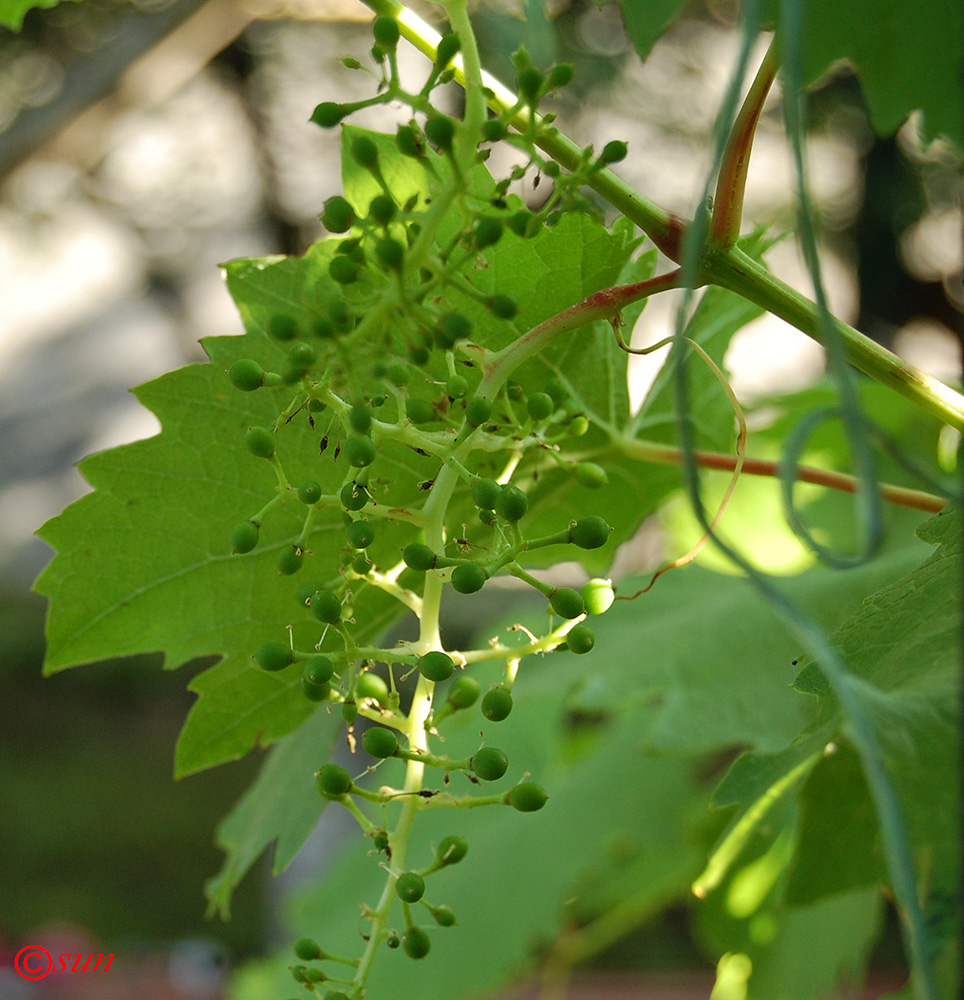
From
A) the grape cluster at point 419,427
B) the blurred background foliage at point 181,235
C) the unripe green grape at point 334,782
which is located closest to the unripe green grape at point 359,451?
the grape cluster at point 419,427

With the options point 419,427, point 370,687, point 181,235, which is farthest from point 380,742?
point 181,235

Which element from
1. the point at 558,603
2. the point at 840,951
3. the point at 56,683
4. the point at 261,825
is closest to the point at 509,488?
the point at 558,603

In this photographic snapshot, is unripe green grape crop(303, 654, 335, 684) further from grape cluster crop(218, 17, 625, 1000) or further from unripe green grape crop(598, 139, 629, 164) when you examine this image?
unripe green grape crop(598, 139, 629, 164)

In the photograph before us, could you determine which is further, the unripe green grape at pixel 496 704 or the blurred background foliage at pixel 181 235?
the blurred background foliage at pixel 181 235

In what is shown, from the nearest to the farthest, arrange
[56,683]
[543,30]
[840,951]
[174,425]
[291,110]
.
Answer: [543,30]
[174,425]
[840,951]
[291,110]
[56,683]

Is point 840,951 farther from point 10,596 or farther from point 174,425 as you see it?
point 10,596

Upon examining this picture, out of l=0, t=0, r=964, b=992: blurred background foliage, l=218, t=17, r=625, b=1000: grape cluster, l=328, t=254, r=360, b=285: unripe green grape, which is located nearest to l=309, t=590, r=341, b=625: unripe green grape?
l=218, t=17, r=625, b=1000: grape cluster

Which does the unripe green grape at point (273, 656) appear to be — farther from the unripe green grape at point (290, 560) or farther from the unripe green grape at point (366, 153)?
the unripe green grape at point (366, 153)

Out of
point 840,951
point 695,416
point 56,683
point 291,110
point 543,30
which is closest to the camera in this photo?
point 543,30
